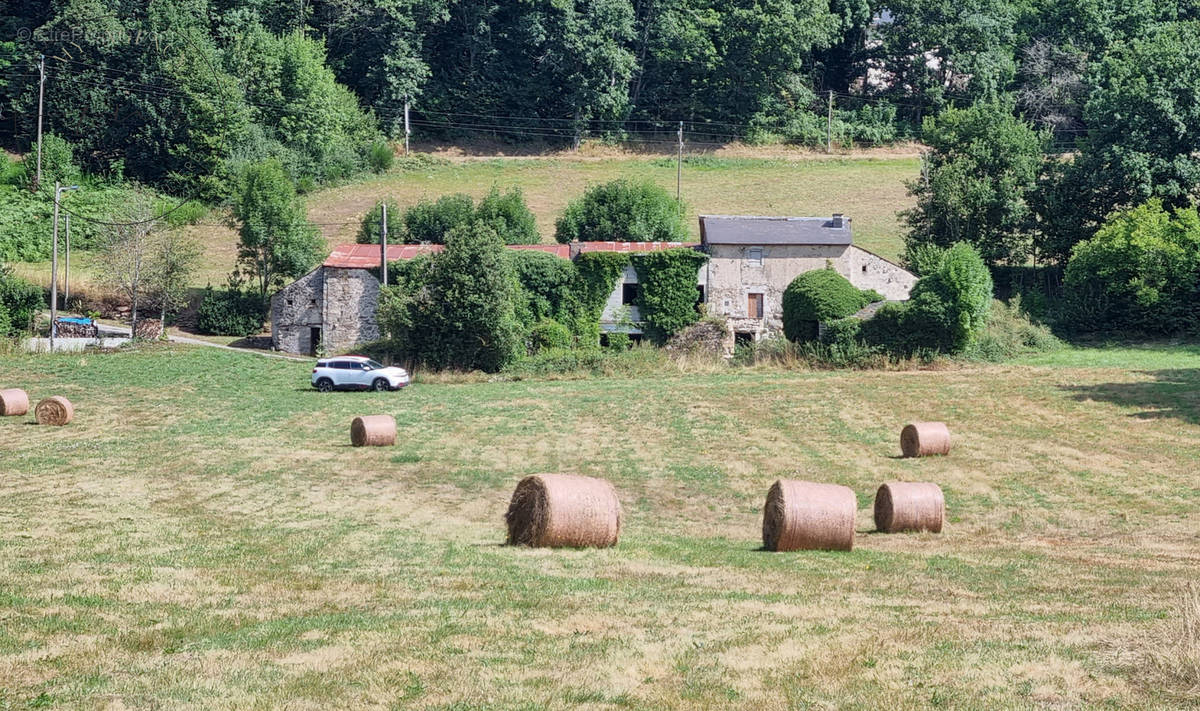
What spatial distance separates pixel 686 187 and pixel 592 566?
72.9 m

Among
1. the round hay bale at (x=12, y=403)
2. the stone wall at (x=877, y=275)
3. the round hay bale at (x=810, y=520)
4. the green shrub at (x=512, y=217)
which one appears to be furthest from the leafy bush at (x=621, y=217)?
the round hay bale at (x=810, y=520)

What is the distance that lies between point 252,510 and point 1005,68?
→ 87.8m

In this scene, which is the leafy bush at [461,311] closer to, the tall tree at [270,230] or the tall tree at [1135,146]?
the tall tree at [270,230]

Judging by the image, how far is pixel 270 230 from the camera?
2549 inches

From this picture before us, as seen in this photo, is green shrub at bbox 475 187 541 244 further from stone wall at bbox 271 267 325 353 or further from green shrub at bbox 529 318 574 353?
green shrub at bbox 529 318 574 353

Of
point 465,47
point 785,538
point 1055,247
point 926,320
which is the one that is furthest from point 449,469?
point 465,47

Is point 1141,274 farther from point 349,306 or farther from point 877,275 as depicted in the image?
point 349,306

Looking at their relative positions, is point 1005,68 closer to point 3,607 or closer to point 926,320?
point 926,320

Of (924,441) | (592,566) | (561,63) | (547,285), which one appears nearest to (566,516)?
(592,566)

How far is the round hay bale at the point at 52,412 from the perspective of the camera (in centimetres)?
3447

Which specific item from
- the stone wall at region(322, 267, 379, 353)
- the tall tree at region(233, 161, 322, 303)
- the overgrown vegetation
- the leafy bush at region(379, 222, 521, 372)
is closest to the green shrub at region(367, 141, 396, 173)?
the tall tree at region(233, 161, 322, 303)

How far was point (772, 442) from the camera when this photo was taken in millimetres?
32688

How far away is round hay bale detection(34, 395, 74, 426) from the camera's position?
34.5m

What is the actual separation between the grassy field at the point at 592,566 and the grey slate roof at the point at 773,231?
21.1 meters
